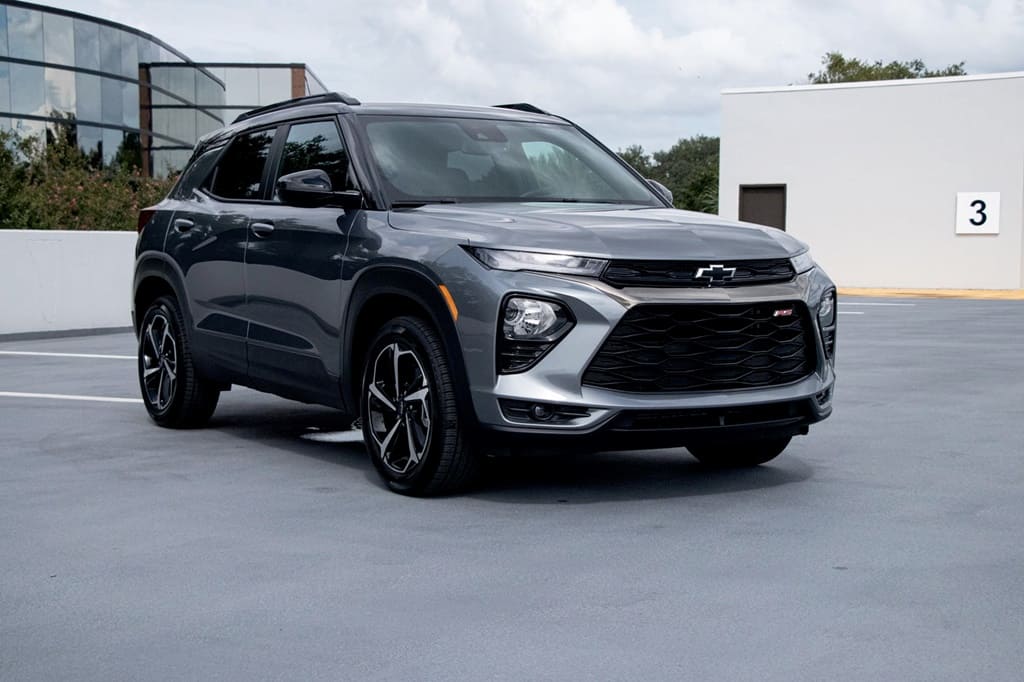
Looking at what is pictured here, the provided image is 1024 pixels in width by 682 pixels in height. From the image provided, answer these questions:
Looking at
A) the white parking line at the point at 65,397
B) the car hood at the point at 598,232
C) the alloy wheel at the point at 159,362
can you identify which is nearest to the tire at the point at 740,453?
the car hood at the point at 598,232

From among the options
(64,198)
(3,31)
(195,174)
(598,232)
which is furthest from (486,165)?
(3,31)

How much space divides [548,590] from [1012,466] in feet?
11.7

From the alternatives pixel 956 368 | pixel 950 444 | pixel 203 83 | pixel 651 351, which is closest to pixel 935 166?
pixel 956 368

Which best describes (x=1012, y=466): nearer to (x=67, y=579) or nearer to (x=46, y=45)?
(x=67, y=579)

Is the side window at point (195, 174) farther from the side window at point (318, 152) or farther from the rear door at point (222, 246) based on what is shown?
the side window at point (318, 152)

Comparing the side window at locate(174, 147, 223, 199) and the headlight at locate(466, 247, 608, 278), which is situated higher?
the side window at locate(174, 147, 223, 199)

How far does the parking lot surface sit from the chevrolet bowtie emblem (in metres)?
1.03

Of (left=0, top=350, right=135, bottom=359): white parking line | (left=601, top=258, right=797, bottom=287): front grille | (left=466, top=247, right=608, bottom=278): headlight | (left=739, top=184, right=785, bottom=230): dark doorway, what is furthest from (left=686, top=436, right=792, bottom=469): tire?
(left=739, top=184, right=785, bottom=230): dark doorway

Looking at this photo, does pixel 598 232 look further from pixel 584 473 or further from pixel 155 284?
pixel 155 284

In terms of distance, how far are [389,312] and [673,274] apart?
1.48 metres

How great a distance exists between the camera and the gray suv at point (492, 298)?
6.13m

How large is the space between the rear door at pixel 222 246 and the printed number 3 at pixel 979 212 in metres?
28.8

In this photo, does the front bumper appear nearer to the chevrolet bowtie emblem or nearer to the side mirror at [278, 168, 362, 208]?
the chevrolet bowtie emblem

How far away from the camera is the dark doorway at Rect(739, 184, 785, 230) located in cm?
3772
